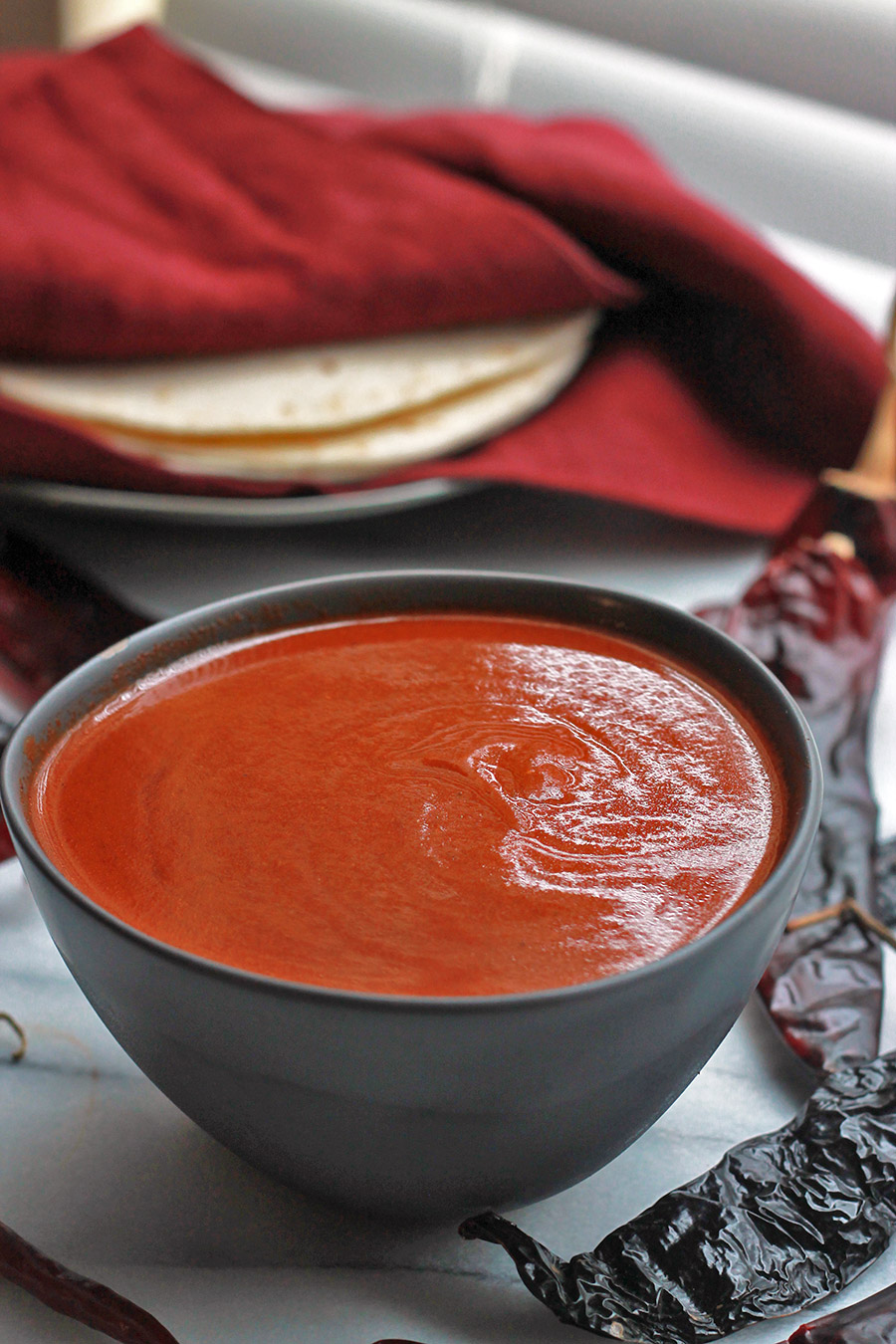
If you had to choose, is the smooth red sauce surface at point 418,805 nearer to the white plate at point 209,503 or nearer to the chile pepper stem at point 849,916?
the chile pepper stem at point 849,916

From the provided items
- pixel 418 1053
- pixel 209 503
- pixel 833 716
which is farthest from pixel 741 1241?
pixel 209 503

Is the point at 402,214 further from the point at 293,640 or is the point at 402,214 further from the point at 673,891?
the point at 673,891

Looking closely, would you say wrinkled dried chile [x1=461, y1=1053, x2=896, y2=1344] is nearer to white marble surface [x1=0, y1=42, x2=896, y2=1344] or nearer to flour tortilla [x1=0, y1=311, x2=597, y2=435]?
white marble surface [x1=0, y1=42, x2=896, y2=1344]

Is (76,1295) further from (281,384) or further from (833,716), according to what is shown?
(281,384)

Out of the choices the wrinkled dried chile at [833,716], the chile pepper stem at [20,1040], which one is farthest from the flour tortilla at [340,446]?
the chile pepper stem at [20,1040]

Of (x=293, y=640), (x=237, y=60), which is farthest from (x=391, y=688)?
(x=237, y=60)

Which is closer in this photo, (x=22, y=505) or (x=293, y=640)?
(x=293, y=640)
